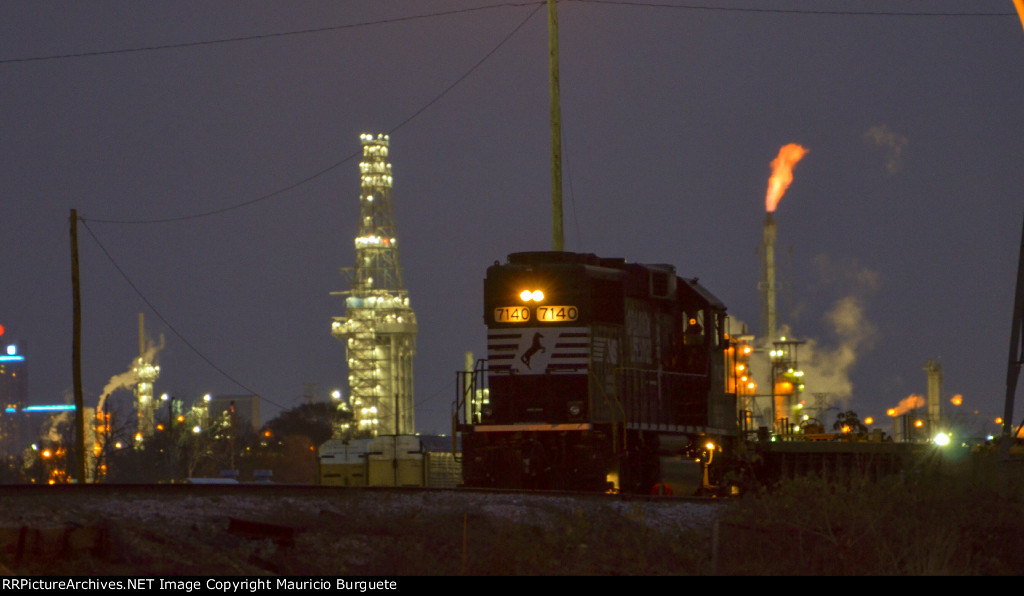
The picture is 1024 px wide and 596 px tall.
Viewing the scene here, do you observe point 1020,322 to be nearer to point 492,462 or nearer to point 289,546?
point 492,462

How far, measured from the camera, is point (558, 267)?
22156 millimetres

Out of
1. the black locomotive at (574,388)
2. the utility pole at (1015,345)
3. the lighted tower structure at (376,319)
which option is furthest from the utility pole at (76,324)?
the lighted tower structure at (376,319)

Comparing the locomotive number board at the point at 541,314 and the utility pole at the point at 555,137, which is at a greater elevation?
the utility pole at the point at 555,137

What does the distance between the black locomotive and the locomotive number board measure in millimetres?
17

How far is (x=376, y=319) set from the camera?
10300 centimetres

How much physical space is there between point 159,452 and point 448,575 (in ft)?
223

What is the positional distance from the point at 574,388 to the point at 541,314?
138cm

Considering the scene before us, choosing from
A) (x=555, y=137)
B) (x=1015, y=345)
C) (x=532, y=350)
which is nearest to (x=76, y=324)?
(x=555, y=137)

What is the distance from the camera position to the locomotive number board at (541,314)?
2200 centimetres

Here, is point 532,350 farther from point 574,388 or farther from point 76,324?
point 76,324

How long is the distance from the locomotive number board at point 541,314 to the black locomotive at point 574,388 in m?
0.02

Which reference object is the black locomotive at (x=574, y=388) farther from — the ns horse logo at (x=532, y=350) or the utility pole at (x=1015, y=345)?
the utility pole at (x=1015, y=345)

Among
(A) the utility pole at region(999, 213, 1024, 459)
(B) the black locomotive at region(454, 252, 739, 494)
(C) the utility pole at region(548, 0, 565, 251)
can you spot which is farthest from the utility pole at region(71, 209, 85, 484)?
(A) the utility pole at region(999, 213, 1024, 459)

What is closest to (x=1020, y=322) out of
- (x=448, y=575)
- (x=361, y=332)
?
(x=448, y=575)
